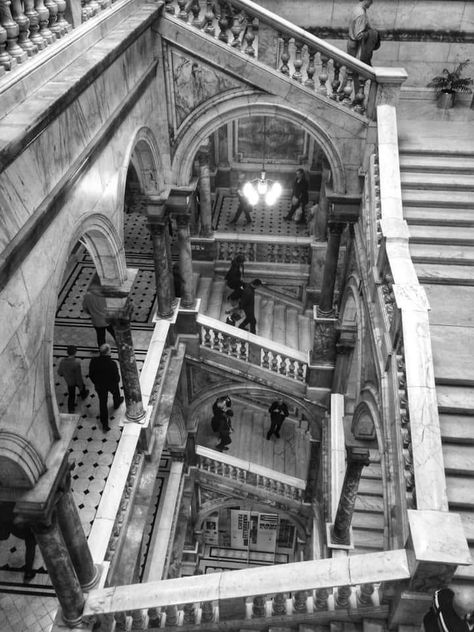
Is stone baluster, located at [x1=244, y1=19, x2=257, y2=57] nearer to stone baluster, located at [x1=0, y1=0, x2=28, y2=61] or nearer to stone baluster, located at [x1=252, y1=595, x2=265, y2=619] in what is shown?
stone baluster, located at [x1=0, y1=0, x2=28, y2=61]

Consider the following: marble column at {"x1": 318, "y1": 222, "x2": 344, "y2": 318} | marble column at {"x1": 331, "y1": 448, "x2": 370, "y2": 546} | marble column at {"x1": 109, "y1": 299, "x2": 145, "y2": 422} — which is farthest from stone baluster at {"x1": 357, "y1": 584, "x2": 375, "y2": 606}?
marble column at {"x1": 318, "y1": 222, "x2": 344, "y2": 318}

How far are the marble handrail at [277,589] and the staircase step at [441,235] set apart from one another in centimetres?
395

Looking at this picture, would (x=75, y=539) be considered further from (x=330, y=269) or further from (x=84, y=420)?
(x=330, y=269)

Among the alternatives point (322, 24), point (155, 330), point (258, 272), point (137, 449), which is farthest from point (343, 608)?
point (322, 24)

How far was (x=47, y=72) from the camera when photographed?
448cm

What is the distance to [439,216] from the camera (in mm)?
7070

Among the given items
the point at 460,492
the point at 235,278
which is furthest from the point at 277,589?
the point at 235,278

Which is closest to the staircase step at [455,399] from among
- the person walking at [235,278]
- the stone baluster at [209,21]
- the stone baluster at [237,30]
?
the stone baluster at [237,30]

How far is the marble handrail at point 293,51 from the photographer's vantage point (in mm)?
7207

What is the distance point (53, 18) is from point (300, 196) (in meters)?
9.64

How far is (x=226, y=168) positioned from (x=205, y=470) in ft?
27.0

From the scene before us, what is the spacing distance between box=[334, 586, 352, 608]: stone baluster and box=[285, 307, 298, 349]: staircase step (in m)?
7.39

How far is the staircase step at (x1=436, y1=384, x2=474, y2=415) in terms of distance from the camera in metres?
5.38

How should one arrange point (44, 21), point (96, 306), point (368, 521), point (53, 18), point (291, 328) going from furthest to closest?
point (291, 328), point (368, 521), point (96, 306), point (53, 18), point (44, 21)
